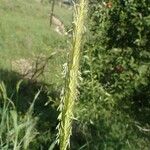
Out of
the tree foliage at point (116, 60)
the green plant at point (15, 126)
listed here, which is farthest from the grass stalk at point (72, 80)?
the tree foliage at point (116, 60)

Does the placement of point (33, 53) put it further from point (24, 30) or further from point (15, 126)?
point (15, 126)

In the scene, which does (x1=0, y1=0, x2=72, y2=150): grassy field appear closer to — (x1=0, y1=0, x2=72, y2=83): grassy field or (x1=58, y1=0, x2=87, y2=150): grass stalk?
(x1=0, y1=0, x2=72, y2=83): grassy field

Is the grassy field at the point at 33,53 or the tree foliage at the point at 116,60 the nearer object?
the tree foliage at the point at 116,60

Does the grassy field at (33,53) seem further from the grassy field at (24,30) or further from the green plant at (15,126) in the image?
the green plant at (15,126)

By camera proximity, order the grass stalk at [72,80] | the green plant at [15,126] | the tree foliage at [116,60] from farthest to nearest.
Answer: the tree foliage at [116,60] < the green plant at [15,126] < the grass stalk at [72,80]

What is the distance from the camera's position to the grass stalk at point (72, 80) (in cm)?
94

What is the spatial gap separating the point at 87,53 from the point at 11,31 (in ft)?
28.9

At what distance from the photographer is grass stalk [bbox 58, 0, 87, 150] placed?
0.94 meters

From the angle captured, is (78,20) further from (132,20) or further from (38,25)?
(38,25)

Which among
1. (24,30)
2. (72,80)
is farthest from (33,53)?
(72,80)

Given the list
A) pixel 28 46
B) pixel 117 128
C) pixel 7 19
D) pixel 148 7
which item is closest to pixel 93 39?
pixel 148 7

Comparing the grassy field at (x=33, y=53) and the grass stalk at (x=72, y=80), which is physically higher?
the grass stalk at (x=72, y=80)

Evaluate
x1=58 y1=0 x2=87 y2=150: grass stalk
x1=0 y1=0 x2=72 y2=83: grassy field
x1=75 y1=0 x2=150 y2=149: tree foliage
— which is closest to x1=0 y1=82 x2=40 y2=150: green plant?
x1=58 y1=0 x2=87 y2=150: grass stalk

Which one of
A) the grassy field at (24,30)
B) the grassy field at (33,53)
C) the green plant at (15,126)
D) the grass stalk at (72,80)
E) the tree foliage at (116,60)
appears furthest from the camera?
the grassy field at (24,30)
